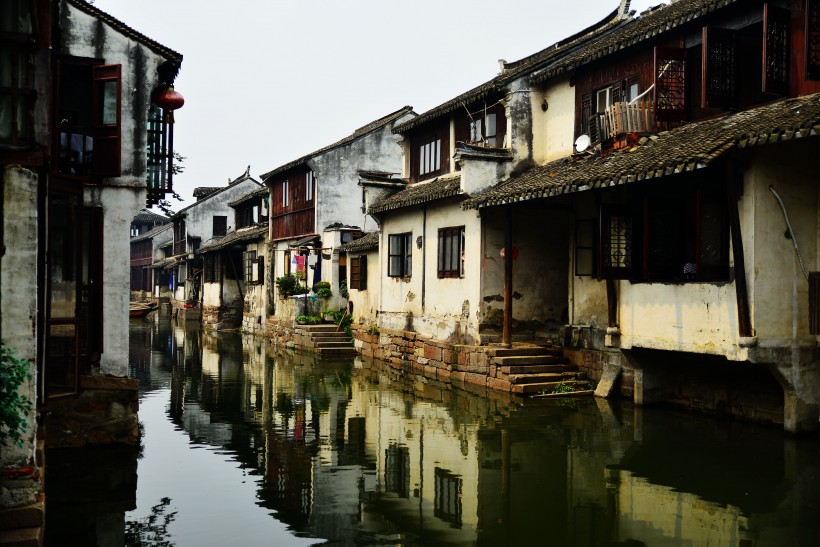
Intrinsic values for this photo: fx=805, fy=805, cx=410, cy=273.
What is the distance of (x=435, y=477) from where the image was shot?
33.7 feet

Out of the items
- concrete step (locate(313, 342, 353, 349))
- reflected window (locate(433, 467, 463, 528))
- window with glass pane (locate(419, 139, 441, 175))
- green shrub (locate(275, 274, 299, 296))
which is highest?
window with glass pane (locate(419, 139, 441, 175))

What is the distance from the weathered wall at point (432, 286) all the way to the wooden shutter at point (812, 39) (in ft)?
29.5

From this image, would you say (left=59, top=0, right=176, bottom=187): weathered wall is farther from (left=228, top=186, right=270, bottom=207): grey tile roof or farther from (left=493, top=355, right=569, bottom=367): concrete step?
(left=228, top=186, right=270, bottom=207): grey tile roof

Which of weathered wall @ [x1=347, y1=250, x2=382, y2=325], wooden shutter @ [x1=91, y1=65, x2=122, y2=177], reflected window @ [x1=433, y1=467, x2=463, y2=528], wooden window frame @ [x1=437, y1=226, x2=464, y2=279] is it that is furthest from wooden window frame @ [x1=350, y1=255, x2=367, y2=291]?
reflected window @ [x1=433, y1=467, x2=463, y2=528]

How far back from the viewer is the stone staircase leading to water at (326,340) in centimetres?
2605

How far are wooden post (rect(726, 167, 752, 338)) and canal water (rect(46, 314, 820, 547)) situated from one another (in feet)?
5.89

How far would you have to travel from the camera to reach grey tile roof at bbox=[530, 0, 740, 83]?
14031mm

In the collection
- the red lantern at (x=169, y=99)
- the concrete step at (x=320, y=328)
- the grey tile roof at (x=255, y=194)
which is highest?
the grey tile roof at (x=255, y=194)

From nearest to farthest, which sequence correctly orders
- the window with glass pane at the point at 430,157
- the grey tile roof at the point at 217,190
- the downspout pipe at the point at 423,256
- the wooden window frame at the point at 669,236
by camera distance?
the wooden window frame at the point at 669,236
the downspout pipe at the point at 423,256
the window with glass pane at the point at 430,157
the grey tile roof at the point at 217,190

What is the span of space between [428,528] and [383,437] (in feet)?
15.1

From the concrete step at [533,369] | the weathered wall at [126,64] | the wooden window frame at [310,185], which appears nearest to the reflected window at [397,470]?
the weathered wall at [126,64]

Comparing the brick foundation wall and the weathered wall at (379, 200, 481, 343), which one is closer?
the brick foundation wall

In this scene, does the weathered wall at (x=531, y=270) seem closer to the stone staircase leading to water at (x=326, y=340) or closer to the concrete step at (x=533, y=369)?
the concrete step at (x=533, y=369)

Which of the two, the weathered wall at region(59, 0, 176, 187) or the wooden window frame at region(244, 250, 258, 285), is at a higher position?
the weathered wall at region(59, 0, 176, 187)
